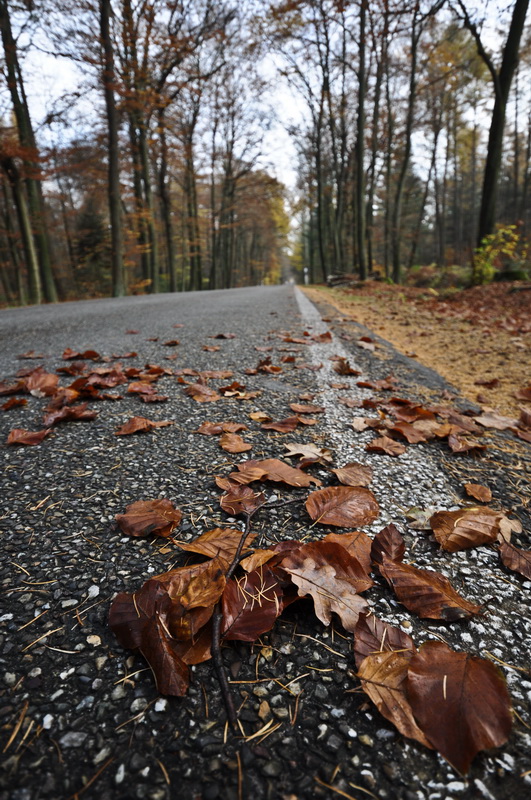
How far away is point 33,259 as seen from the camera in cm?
1141

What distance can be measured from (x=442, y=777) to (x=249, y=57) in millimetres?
25690

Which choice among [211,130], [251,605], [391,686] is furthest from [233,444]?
[211,130]

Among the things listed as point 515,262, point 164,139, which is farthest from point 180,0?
point 515,262

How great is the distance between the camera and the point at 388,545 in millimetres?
1043

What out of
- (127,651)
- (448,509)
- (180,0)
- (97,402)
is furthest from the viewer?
(180,0)

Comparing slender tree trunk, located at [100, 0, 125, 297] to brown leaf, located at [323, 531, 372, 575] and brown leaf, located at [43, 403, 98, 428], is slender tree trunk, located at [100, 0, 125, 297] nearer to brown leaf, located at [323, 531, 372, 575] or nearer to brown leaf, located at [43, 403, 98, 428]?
brown leaf, located at [43, 403, 98, 428]

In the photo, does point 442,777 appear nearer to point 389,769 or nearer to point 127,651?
point 389,769

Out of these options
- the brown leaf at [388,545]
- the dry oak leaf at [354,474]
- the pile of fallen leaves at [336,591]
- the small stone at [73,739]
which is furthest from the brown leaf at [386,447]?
the small stone at [73,739]

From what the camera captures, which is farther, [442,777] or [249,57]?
[249,57]

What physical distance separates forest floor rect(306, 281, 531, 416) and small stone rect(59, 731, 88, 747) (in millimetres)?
2515

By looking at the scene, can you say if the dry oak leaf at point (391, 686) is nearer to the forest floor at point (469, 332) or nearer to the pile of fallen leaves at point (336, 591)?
the pile of fallen leaves at point (336, 591)

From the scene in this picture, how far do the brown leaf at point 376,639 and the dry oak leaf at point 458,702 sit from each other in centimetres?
4

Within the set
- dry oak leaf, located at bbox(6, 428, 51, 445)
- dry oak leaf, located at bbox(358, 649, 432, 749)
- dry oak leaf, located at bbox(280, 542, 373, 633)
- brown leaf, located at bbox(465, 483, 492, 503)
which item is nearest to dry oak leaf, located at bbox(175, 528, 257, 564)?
dry oak leaf, located at bbox(280, 542, 373, 633)

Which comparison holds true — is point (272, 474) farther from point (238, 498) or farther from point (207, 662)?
point (207, 662)
